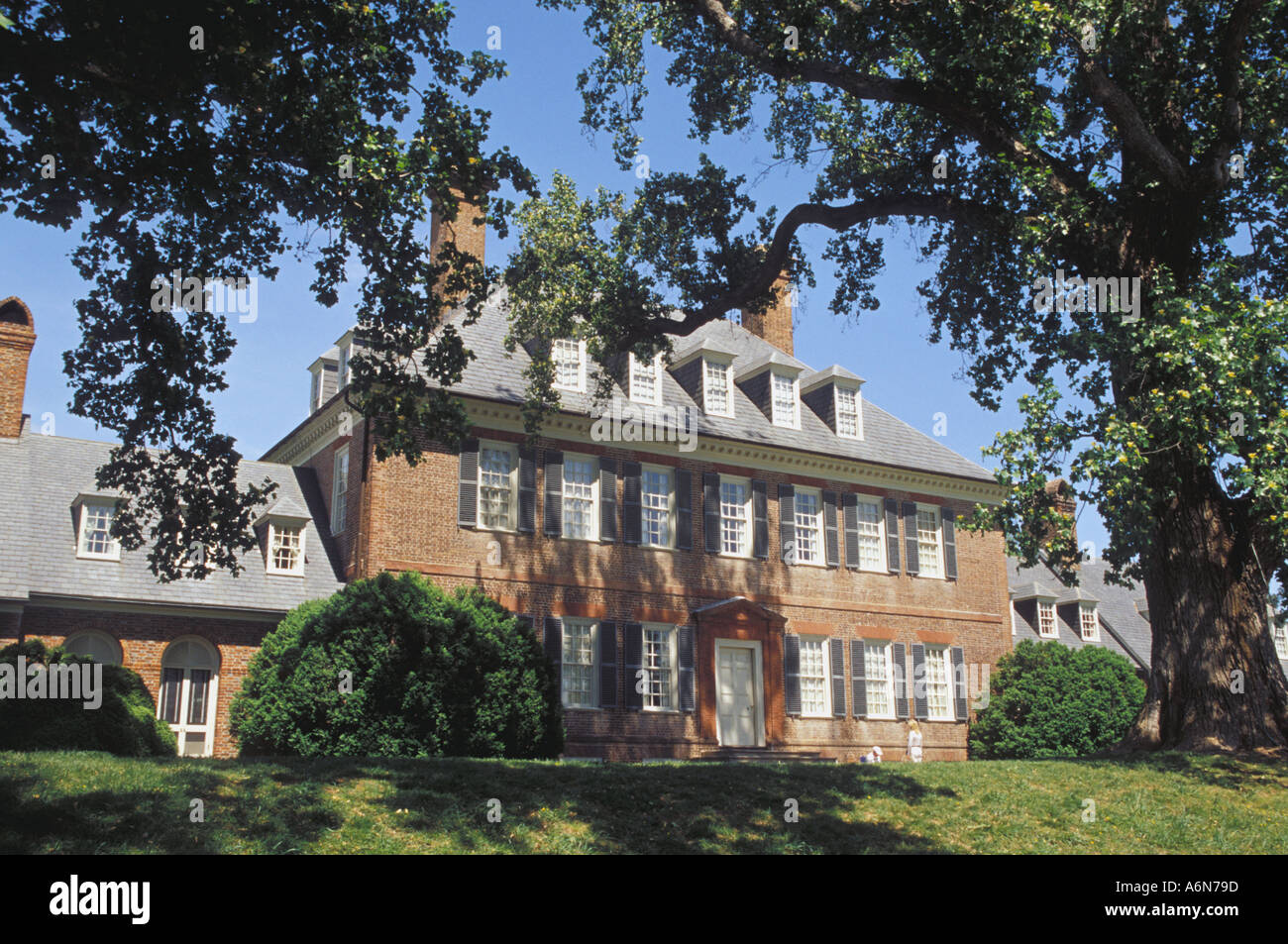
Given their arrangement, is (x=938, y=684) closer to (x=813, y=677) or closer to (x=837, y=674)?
(x=837, y=674)

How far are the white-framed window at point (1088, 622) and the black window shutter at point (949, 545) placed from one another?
9.78 metres

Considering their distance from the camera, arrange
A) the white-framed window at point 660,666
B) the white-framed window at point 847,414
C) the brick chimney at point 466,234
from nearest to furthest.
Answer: the white-framed window at point 660,666 < the brick chimney at point 466,234 < the white-framed window at point 847,414

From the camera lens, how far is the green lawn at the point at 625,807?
9055 mm

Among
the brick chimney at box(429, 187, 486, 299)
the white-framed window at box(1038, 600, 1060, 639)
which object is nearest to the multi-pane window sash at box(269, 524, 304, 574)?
the brick chimney at box(429, 187, 486, 299)

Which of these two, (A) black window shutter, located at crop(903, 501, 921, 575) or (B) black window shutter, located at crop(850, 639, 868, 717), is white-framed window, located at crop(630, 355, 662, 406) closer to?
(A) black window shutter, located at crop(903, 501, 921, 575)

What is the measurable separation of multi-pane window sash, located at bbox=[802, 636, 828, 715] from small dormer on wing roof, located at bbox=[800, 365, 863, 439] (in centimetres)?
579

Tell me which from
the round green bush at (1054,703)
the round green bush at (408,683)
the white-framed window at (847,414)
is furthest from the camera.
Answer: the white-framed window at (847,414)

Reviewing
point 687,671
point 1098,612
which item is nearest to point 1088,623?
Result: point 1098,612

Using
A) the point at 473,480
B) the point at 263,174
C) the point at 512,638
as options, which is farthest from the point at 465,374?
the point at 263,174

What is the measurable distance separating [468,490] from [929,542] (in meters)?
13.3

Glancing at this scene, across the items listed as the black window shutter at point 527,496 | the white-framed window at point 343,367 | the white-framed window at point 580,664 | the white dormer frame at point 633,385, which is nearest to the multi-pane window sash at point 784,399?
the white dormer frame at point 633,385

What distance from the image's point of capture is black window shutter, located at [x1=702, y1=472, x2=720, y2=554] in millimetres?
26375

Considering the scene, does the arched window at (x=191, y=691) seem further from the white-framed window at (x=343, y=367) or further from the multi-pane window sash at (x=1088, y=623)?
the multi-pane window sash at (x=1088, y=623)
